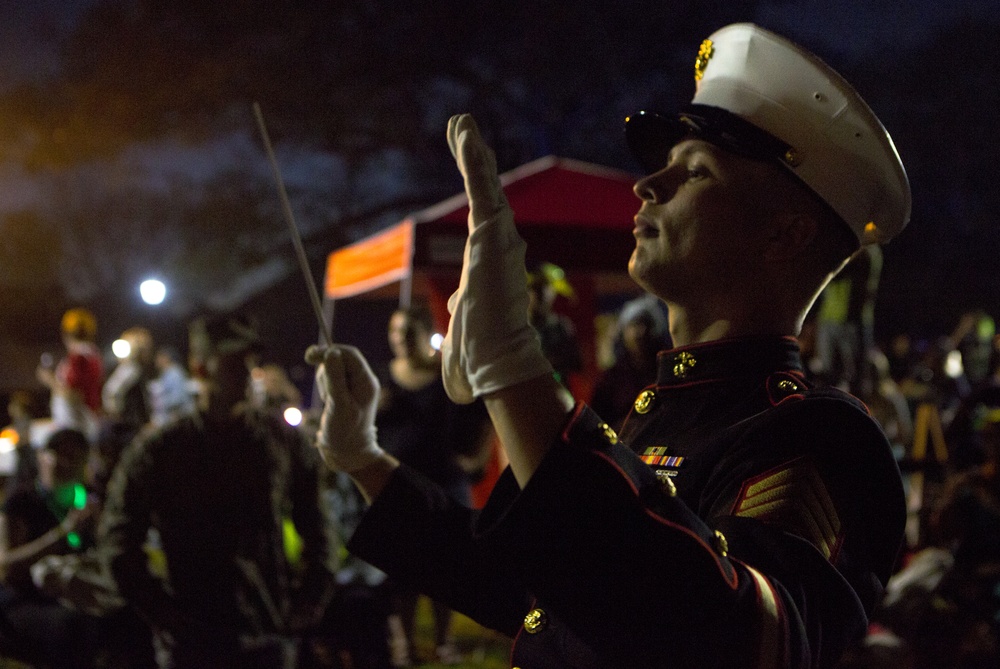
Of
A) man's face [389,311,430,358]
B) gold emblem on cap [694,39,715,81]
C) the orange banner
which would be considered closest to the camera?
gold emblem on cap [694,39,715,81]

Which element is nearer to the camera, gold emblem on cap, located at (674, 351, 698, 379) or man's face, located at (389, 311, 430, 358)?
gold emblem on cap, located at (674, 351, 698, 379)

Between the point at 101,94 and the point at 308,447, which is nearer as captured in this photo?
the point at 308,447

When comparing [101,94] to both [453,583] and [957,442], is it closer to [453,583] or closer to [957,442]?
[957,442]

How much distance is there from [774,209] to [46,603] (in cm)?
453

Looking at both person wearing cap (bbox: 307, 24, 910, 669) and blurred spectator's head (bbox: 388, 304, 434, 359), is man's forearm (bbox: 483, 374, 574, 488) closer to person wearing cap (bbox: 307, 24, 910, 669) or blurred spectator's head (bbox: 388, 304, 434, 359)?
person wearing cap (bbox: 307, 24, 910, 669)

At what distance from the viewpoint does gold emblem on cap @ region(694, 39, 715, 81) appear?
1672 mm

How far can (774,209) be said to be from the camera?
1.48 metres

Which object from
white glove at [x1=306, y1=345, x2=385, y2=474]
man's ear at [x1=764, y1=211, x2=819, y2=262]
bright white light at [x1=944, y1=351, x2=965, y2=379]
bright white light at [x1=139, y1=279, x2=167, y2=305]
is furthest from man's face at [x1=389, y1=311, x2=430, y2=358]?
bright white light at [x1=944, y1=351, x2=965, y2=379]

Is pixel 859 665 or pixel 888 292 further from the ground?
pixel 859 665

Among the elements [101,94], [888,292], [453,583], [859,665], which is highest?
[101,94]

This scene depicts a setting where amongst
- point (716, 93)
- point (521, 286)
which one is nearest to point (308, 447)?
point (716, 93)

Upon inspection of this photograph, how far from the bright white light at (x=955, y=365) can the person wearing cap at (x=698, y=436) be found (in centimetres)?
1019

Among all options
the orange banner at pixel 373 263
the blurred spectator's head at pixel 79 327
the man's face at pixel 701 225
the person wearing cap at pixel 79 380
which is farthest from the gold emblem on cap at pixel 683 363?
the blurred spectator's head at pixel 79 327

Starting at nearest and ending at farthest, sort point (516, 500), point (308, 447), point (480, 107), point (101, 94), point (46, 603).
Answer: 1. point (516, 500)
2. point (308, 447)
3. point (46, 603)
4. point (101, 94)
5. point (480, 107)
